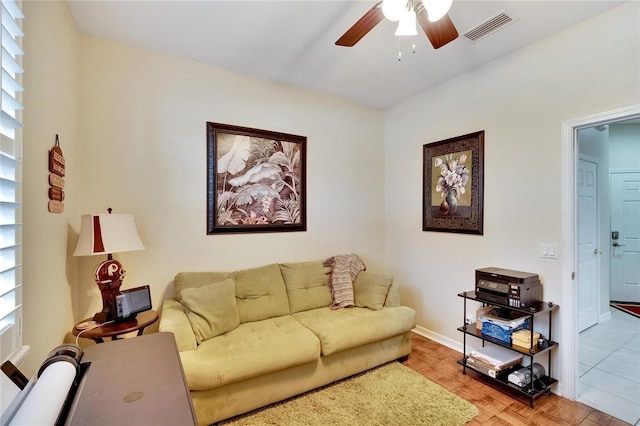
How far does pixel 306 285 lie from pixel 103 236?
1762 millimetres

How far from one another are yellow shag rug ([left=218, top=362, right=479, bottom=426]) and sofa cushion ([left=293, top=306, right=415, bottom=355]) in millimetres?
331

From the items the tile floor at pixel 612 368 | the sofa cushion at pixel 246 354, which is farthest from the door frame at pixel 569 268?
the sofa cushion at pixel 246 354

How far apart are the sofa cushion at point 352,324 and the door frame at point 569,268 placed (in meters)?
1.14

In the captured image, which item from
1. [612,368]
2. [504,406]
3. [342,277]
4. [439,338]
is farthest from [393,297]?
[612,368]

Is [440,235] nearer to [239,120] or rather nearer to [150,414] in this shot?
[239,120]

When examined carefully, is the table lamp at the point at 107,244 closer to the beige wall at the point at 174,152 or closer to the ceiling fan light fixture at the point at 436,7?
the beige wall at the point at 174,152

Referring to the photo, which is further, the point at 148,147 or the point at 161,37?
the point at 148,147

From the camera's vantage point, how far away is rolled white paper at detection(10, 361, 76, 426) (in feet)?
1.76

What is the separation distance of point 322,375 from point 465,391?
1.14 meters

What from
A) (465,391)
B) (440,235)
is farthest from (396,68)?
(465,391)

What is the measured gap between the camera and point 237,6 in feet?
6.61

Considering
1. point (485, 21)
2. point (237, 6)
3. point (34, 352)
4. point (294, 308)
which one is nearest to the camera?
point (34, 352)

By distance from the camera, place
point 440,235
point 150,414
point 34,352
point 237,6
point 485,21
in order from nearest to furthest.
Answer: point 150,414, point 34,352, point 237,6, point 485,21, point 440,235

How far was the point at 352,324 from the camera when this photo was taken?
8.04 feet
